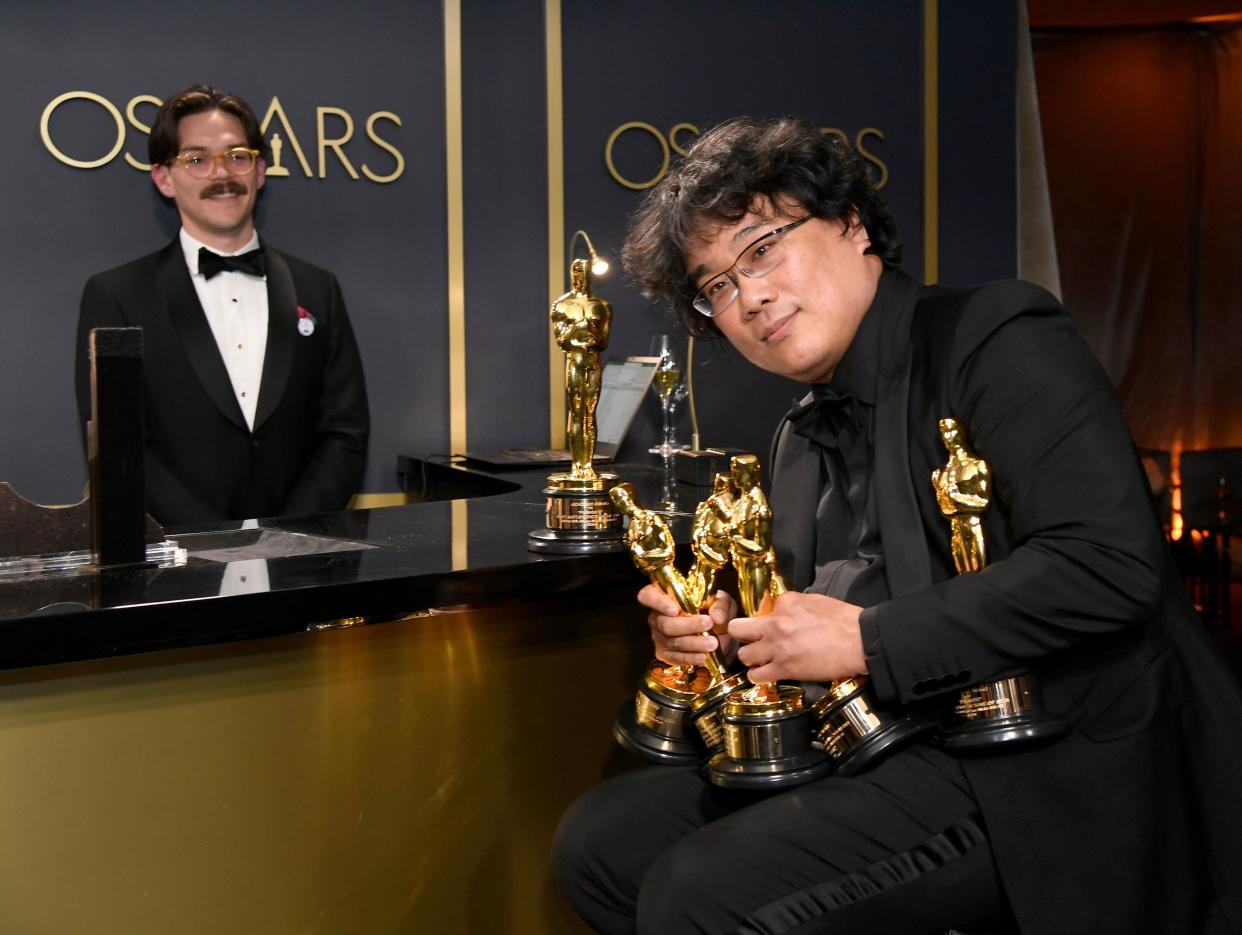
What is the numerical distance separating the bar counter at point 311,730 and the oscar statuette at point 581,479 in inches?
1.8

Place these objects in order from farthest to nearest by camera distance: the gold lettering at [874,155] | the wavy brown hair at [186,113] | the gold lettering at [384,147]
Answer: the gold lettering at [874,155] < the gold lettering at [384,147] < the wavy brown hair at [186,113]

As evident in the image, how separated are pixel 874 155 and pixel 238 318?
8.15 ft

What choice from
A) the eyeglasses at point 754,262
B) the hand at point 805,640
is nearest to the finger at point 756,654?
the hand at point 805,640

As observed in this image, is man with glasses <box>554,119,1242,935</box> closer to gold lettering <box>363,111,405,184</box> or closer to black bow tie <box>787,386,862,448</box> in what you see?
black bow tie <box>787,386,862,448</box>

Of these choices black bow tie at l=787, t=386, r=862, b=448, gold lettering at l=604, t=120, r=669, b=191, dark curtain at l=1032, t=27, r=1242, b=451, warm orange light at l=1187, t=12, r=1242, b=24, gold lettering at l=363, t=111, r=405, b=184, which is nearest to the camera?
black bow tie at l=787, t=386, r=862, b=448

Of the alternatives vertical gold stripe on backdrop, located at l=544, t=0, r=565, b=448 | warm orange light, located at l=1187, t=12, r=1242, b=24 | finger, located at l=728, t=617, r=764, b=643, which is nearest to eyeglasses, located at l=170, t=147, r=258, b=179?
vertical gold stripe on backdrop, located at l=544, t=0, r=565, b=448

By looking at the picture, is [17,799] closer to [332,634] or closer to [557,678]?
[332,634]

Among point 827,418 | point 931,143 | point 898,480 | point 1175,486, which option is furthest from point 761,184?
point 1175,486

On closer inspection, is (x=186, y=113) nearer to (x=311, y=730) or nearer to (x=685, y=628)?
(x=311, y=730)

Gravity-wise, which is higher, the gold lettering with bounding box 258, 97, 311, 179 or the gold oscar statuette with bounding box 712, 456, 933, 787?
the gold lettering with bounding box 258, 97, 311, 179

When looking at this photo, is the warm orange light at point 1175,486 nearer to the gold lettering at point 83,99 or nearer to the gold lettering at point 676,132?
the gold lettering at point 676,132

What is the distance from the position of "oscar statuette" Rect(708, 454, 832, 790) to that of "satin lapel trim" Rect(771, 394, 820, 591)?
10.1 inches

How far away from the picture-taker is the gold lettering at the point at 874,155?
4.91 meters

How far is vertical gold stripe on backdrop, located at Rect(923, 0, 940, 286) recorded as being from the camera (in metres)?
5.00
